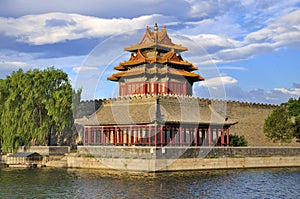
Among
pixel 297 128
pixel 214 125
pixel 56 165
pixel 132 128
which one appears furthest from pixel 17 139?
pixel 297 128

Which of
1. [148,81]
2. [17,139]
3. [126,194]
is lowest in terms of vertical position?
[126,194]

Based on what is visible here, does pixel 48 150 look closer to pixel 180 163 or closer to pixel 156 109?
pixel 156 109

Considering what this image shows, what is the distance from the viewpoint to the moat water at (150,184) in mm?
26906

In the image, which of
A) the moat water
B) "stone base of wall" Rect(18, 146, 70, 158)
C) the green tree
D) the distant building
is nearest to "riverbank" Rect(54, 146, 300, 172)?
the moat water

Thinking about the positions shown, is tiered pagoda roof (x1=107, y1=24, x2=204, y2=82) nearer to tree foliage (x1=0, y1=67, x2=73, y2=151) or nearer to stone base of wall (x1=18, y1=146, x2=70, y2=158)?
tree foliage (x1=0, y1=67, x2=73, y2=151)

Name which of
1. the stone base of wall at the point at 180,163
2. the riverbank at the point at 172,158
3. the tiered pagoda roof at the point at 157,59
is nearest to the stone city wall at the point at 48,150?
the riverbank at the point at 172,158

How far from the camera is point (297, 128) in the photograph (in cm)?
5312

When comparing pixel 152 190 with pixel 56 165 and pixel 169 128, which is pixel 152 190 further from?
pixel 56 165

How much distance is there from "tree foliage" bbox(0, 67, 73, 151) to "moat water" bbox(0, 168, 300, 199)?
968cm

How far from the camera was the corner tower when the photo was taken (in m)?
52.8

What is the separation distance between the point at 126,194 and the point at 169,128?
16433 mm

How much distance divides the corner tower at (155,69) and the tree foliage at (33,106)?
24.8ft

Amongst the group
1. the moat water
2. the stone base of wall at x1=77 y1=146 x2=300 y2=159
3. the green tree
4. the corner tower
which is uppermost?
the corner tower

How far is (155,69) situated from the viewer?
5244cm
